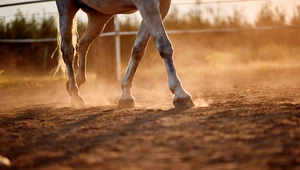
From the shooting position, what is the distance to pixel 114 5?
486 centimetres

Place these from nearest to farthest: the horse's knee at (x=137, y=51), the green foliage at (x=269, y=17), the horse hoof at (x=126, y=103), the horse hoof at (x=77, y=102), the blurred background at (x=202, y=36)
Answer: the horse hoof at (x=126, y=103)
the horse's knee at (x=137, y=51)
the horse hoof at (x=77, y=102)
the blurred background at (x=202, y=36)
the green foliage at (x=269, y=17)

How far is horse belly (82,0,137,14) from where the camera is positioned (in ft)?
15.5

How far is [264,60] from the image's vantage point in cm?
Result: 1069

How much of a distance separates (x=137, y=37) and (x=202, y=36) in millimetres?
6442

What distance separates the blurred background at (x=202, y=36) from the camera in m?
10.5

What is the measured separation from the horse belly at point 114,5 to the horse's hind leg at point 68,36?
45 centimetres

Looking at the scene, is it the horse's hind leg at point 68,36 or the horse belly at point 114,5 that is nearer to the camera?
the horse belly at point 114,5

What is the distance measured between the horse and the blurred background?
3.75m

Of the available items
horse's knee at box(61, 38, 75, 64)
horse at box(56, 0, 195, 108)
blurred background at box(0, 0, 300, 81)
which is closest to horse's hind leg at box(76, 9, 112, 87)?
horse at box(56, 0, 195, 108)

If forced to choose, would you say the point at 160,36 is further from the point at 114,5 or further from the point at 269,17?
the point at 269,17

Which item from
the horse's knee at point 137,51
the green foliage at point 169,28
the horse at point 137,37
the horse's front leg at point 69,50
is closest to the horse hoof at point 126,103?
the horse at point 137,37

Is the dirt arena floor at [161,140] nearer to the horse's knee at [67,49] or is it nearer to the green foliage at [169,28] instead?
the horse's knee at [67,49]

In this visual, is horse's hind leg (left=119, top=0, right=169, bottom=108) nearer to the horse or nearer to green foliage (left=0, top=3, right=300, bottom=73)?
the horse

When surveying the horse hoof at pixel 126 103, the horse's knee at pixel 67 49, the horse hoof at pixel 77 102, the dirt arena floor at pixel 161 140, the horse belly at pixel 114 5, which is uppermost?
the horse belly at pixel 114 5
